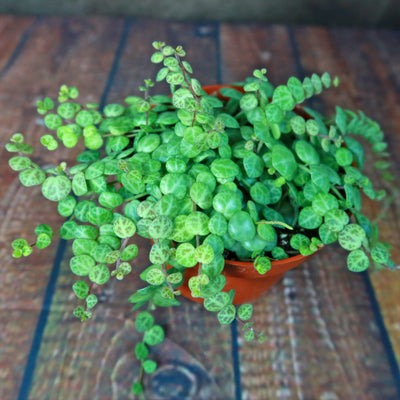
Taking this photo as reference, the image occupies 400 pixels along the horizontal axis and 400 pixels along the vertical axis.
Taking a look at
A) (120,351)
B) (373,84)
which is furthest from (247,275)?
(373,84)

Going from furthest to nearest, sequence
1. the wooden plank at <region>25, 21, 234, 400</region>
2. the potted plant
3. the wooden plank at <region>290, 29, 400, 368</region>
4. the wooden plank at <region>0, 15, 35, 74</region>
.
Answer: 1. the wooden plank at <region>0, 15, 35, 74</region>
2. the wooden plank at <region>290, 29, 400, 368</region>
3. the wooden plank at <region>25, 21, 234, 400</region>
4. the potted plant

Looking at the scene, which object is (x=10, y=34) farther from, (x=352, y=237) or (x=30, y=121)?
(x=352, y=237)

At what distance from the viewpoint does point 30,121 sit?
983 millimetres

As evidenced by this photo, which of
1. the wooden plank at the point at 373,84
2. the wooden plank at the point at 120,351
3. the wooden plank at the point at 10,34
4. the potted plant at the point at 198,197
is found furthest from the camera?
the wooden plank at the point at 10,34

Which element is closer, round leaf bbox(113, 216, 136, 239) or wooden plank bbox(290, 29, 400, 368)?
round leaf bbox(113, 216, 136, 239)

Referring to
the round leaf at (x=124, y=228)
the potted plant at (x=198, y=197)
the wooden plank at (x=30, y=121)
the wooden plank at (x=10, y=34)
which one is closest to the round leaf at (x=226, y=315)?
the potted plant at (x=198, y=197)

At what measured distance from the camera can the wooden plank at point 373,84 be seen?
0.82 meters

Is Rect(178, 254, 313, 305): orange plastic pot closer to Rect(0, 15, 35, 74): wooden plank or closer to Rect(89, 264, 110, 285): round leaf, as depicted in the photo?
Rect(89, 264, 110, 285): round leaf

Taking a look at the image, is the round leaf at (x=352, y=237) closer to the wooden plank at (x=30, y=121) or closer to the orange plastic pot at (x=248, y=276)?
the orange plastic pot at (x=248, y=276)

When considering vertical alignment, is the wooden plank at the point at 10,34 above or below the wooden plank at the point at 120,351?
above

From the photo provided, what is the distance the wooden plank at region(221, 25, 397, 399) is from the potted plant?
13 centimetres

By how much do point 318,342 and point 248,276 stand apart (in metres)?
0.25

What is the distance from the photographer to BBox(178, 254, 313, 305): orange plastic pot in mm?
573

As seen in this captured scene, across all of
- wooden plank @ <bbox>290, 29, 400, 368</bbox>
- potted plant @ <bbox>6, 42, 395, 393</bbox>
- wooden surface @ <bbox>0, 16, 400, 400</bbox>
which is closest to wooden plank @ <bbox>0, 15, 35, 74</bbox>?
wooden surface @ <bbox>0, 16, 400, 400</bbox>
